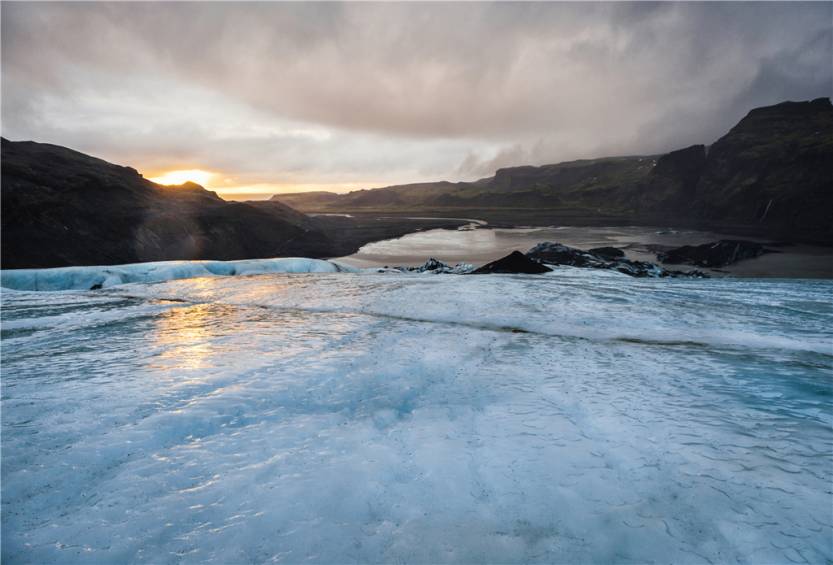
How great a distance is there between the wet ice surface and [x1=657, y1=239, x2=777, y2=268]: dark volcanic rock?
26478 millimetres

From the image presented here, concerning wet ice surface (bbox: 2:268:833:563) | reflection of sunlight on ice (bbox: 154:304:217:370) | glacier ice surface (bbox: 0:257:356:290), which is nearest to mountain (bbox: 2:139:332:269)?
glacier ice surface (bbox: 0:257:356:290)

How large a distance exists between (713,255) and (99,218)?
41.7 meters

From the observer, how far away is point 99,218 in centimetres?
2544

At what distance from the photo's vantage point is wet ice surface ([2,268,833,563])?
228 cm

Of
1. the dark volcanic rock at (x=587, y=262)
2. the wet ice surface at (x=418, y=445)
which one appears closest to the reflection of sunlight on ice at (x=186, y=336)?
the wet ice surface at (x=418, y=445)

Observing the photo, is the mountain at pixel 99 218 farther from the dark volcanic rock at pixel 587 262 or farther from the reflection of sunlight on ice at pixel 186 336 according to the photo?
the dark volcanic rock at pixel 587 262

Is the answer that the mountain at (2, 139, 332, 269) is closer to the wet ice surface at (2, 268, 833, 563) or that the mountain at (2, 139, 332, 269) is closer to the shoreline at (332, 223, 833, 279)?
the shoreline at (332, 223, 833, 279)

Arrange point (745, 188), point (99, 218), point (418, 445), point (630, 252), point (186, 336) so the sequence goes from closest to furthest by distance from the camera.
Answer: point (418, 445)
point (186, 336)
point (99, 218)
point (630, 252)
point (745, 188)

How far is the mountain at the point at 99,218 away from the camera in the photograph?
72.7 ft

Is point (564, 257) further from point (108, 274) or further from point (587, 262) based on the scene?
point (108, 274)

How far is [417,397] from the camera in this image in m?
4.13

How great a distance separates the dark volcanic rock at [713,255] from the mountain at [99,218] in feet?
102

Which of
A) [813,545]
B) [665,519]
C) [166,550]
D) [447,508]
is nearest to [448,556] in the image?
[447,508]

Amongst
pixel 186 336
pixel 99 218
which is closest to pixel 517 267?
pixel 186 336
